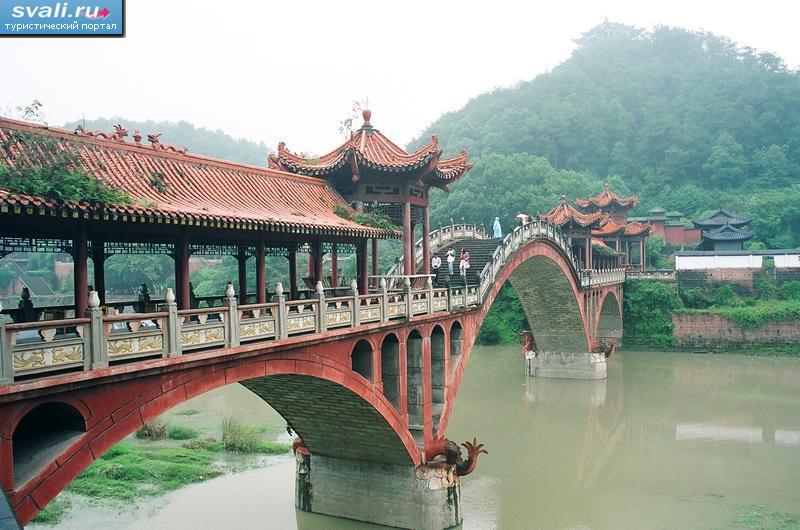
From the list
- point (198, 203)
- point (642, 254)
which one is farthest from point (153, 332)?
point (642, 254)

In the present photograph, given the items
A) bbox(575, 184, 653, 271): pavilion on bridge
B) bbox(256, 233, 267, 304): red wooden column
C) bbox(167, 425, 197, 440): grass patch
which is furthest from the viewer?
bbox(575, 184, 653, 271): pavilion on bridge

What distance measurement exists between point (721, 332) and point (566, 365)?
1243 cm

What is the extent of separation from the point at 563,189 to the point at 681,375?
98.8 feet

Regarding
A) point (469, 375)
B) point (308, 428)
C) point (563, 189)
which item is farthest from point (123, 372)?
point (563, 189)

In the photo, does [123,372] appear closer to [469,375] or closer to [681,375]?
[469,375]

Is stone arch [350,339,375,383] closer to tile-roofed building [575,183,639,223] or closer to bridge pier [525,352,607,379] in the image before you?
bridge pier [525,352,607,379]

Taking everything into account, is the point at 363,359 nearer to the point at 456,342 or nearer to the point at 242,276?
the point at 242,276

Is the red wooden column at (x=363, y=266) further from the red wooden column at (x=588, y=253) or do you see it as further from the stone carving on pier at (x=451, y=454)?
the red wooden column at (x=588, y=253)

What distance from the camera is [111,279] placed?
2117 inches

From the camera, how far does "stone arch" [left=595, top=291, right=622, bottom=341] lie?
46656 mm

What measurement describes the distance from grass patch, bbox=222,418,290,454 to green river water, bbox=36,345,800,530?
839 millimetres

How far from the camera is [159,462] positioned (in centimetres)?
2141

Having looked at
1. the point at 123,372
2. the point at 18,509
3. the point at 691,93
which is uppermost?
the point at 691,93

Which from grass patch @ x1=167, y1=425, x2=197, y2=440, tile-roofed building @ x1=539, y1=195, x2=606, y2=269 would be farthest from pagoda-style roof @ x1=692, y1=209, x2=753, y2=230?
grass patch @ x1=167, y1=425, x2=197, y2=440
